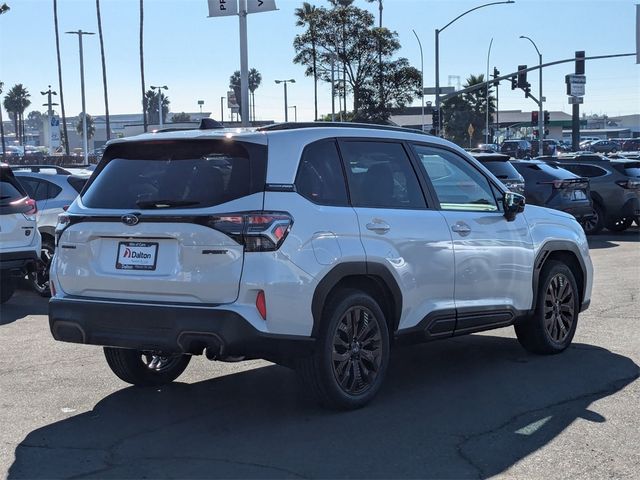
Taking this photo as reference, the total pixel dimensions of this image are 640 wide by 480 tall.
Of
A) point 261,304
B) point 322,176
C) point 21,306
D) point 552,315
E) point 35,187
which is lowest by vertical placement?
point 21,306

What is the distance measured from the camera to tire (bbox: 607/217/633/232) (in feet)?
68.0

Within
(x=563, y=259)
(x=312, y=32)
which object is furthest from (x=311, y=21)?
(x=563, y=259)

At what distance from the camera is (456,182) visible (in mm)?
7102

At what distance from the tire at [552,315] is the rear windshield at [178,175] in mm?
3207

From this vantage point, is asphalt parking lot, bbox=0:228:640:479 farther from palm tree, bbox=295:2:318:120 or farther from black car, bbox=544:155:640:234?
palm tree, bbox=295:2:318:120

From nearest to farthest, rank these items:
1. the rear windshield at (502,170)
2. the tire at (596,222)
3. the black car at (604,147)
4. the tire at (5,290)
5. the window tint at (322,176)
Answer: the window tint at (322,176), the tire at (5,290), the rear windshield at (502,170), the tire at (596,222), the black car at (604,147)

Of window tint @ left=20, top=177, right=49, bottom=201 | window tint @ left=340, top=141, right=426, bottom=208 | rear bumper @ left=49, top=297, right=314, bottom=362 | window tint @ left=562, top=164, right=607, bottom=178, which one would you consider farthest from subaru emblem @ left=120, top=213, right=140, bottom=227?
window tint @ left=562, top=164, right=607, bottom=178

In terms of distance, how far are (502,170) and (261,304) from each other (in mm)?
14337

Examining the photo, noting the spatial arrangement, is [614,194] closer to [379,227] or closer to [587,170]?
[587,170]

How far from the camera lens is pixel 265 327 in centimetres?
541

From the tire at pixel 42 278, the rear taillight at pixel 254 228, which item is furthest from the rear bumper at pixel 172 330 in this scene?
the tire at pixel 42 278

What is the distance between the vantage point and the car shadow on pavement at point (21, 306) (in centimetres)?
1053

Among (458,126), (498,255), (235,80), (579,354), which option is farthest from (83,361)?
(235,80)

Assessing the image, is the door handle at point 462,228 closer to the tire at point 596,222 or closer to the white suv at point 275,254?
the white suv at point 275,254
